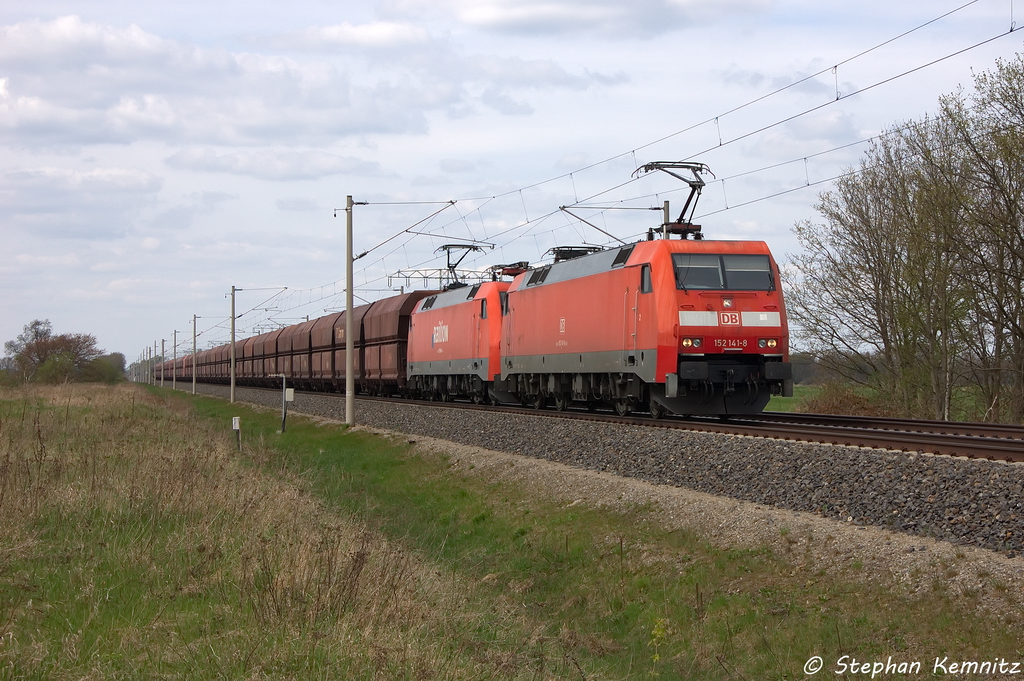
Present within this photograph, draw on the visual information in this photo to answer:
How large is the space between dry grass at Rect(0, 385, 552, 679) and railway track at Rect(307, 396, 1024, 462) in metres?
5.99

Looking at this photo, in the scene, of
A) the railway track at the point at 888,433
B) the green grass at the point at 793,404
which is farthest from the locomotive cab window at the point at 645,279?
the green grass at the point at 793,404

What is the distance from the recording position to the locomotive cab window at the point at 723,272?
1758 cm

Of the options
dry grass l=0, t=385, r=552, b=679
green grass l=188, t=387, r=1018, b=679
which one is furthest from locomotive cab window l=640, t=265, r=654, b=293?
dry grass l=0, t=385, r=552, b=679

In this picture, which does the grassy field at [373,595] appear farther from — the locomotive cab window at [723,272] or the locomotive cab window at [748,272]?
the locomotive cab window at [748,272]

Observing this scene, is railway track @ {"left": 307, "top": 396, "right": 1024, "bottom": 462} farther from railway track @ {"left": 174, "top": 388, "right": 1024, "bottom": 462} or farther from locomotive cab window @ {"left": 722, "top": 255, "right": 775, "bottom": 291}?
locomotive cab window @ {"left": 722, "top": 255, "right": 775, "bottom": 291}

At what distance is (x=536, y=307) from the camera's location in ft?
79.8

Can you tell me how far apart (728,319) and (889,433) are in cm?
432

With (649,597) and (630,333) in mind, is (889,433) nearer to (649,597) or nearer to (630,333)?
(649,597)

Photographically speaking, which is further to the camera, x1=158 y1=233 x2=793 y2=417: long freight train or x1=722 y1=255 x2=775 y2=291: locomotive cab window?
x1=722 y1=255 x2=775 y2=291: locomotive cab window

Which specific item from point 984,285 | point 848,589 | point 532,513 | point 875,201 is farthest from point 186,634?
point 875,201

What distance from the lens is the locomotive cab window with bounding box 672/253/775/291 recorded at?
17.6 metres

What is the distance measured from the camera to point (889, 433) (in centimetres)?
1374

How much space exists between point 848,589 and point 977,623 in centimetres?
134

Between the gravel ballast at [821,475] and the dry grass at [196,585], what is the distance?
4.18 metres
